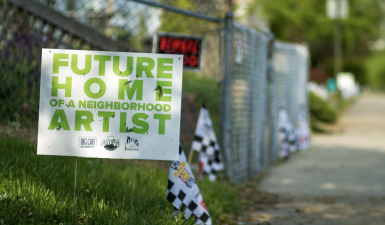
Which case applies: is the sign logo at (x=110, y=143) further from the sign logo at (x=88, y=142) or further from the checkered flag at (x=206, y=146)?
the checkered flag at (x=206, y=146)

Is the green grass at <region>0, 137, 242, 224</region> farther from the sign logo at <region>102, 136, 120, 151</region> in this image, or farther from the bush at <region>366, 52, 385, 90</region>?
the bush at <region>366, 52, 385, 90</region>

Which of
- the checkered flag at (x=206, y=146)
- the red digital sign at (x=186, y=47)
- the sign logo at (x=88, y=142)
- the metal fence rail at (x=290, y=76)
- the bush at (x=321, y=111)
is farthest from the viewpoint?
the bush at (x=321, y=111)

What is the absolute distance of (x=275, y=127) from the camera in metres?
10.5

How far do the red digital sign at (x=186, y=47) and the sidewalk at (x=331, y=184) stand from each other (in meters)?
1.81

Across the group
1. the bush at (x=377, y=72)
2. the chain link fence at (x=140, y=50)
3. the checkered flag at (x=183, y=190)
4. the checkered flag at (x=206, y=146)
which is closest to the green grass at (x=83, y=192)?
the checkered flag at (x=183, y=190)

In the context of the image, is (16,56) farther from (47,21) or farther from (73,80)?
(73,80)

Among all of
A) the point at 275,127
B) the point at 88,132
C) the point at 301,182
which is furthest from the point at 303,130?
the point at 88,132

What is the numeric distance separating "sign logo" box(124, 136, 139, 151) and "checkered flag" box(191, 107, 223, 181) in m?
2.55

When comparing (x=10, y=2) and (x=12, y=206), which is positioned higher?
(x=10, y=2)

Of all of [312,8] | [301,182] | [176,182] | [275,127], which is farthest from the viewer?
[312,8]

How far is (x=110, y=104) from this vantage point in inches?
161

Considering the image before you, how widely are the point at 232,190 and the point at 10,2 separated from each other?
3335 mm

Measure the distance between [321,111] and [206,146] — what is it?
9.71 metres

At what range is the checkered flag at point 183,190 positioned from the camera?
462 centimetres
